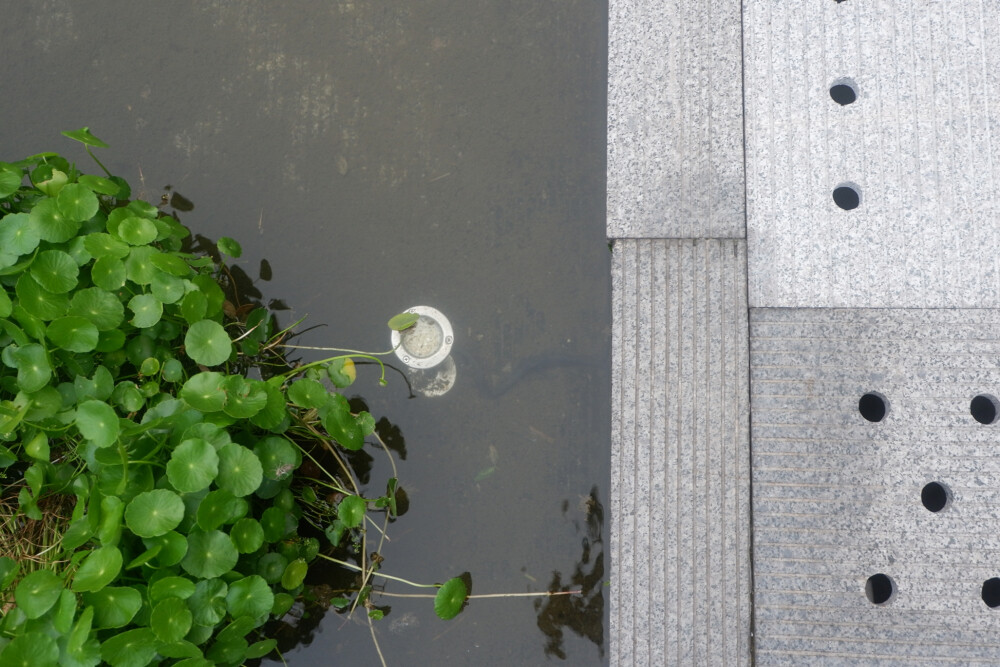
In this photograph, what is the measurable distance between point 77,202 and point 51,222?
7cm

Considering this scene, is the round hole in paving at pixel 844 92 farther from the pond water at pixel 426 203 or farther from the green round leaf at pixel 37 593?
the green round leaf at pixel 37 593

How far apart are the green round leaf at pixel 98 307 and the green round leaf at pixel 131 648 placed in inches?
25.7

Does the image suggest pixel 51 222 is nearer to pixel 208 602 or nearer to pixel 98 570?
pixel 98 570

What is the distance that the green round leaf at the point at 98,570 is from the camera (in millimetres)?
1390

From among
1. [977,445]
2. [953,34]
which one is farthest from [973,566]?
[953,34]

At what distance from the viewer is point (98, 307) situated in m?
1.58

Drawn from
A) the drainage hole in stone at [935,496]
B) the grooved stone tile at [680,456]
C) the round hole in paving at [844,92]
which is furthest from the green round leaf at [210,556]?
the round hole in paving at [844,92]

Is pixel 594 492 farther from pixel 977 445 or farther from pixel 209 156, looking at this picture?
pixel 209 156

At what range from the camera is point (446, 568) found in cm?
188

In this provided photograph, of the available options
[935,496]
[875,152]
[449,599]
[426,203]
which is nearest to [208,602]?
[449,599]

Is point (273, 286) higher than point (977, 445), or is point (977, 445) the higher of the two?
point (273, 286)

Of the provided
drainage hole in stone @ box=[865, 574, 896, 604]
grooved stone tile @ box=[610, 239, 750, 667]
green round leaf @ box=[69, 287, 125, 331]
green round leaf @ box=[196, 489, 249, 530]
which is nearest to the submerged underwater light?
grooved stone tile @ box=[610, 239, 750, 667]

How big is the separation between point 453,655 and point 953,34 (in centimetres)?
220

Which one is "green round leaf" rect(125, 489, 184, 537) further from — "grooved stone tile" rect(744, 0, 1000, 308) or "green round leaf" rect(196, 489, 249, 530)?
"grooved stone tile" rect(744, 0, 1000, 308)
